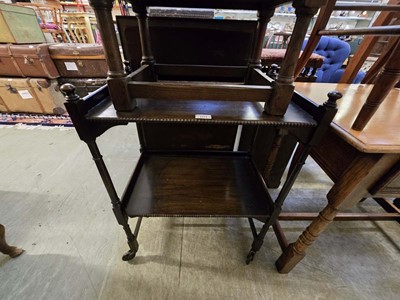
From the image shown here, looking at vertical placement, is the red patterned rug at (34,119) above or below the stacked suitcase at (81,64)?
below

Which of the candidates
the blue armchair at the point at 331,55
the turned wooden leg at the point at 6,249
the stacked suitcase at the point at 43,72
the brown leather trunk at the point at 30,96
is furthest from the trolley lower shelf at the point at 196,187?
the blue armchair at the point at 331,55

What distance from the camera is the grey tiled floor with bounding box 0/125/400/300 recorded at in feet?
2.69

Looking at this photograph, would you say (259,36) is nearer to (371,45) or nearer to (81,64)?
(371,45)

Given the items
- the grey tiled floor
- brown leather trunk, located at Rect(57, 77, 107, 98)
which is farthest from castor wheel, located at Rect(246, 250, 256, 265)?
brown leather trunk, located at Rect(57, 77, 107, 98)

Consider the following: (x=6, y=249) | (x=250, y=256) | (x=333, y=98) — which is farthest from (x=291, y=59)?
(x=6, y=249)

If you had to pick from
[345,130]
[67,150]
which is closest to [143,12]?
[345,130]

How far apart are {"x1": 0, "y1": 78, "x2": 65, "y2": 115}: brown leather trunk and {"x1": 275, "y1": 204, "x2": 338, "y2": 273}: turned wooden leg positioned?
246cm

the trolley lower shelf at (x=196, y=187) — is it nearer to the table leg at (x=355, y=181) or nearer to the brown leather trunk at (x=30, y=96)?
the table leg at (x=355, y=181)

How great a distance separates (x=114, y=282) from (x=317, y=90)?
4.31 feet

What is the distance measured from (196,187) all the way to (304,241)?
1.65ft

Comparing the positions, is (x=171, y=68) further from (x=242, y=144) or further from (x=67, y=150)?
(x=67, y=150)

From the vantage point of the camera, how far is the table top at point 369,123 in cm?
47

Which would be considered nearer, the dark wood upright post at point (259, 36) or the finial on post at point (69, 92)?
the finial on post at point (69, 92)

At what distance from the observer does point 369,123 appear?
0.58 meters
